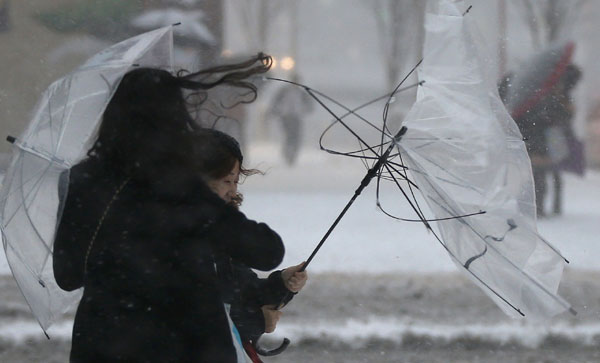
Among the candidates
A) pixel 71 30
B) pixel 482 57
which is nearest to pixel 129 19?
pixel 71 30

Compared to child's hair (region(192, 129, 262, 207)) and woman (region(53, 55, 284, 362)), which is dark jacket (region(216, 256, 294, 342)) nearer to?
child's hair (region(192, 129, 262, 207))

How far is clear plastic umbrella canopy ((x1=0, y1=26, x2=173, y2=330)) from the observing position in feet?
7.94

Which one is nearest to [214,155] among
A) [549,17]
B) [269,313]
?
[269,313]

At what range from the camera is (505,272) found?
2.55m

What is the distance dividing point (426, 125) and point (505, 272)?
0.45m

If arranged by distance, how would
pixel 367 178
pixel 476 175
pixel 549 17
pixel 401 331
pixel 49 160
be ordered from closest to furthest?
pixel 49 160, pixel 476 175, pixel 367 178, pixel 401 331, pixel 549 17

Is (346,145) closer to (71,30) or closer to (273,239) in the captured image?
(71,30)

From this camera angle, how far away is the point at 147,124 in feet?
7.23

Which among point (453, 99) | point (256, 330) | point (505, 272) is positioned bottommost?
point (256, 330)

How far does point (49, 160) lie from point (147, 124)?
0.39 m

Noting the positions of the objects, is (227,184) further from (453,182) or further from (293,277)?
(453,182)

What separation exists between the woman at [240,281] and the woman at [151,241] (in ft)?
0.72

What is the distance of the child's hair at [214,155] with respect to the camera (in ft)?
7.44

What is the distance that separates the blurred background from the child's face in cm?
45
